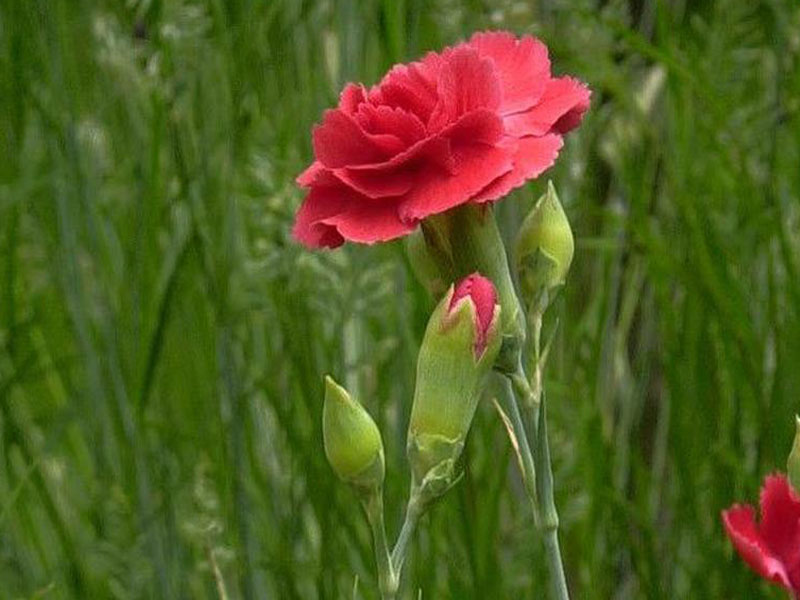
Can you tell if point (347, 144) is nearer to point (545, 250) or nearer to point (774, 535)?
point (545, 250)

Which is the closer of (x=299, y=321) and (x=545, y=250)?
(x=545, y=250)

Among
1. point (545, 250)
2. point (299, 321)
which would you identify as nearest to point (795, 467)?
point (545, 250)

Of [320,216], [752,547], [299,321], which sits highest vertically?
[320,216]

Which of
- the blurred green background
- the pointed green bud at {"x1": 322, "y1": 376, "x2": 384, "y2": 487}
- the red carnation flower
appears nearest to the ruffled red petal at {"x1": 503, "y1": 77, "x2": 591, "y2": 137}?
the red carnation flower

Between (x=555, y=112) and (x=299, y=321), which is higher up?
(x=555, y=112)

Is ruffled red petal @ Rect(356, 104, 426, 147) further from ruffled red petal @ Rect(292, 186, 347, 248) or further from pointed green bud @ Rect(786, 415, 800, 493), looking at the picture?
pointed green bud @ Rect(786, 415, 800, 493)

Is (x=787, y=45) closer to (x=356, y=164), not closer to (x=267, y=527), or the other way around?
(x=267, y=527)

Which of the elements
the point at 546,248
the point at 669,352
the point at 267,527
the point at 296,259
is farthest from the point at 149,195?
the point at 546,248
